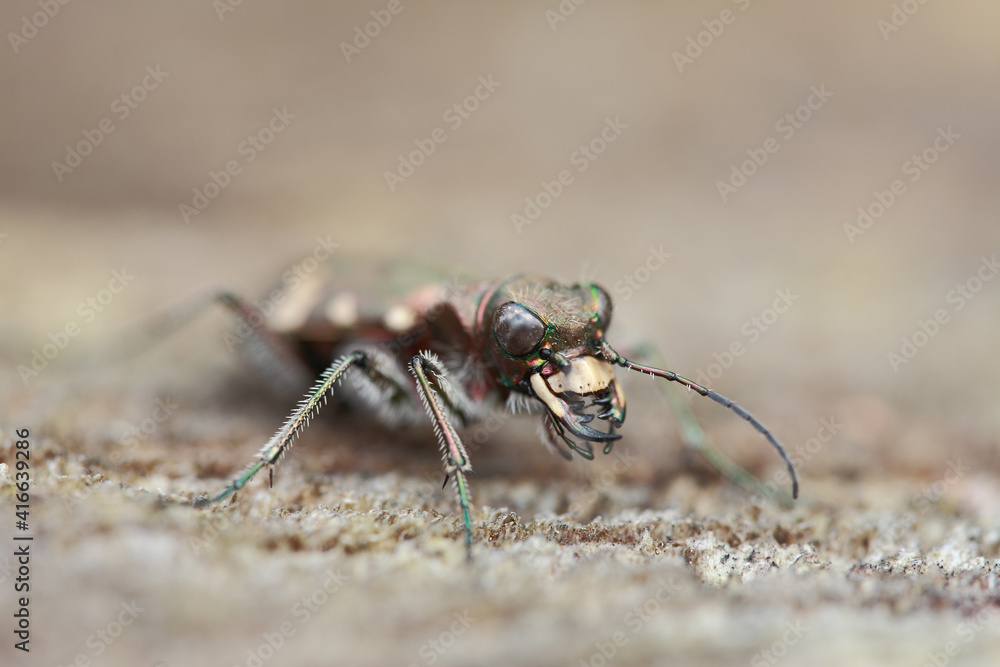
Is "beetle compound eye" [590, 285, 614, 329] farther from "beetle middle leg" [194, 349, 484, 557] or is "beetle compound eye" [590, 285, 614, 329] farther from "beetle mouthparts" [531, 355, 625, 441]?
"beetle middle leg" [194, 349, 484, 557]

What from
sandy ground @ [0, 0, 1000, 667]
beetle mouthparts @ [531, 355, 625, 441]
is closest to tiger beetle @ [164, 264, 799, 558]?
beetle mouthparts @ [531, 355, 625, 441]

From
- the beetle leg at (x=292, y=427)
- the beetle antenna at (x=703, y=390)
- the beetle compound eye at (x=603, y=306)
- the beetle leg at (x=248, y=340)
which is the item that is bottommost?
the beetle leg at (x=292, y=427)

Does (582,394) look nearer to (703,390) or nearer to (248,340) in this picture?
(703,390)

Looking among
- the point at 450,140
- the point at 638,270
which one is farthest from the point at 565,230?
the point at 450,140

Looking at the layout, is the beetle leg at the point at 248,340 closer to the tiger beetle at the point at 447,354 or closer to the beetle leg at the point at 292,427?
the tiger beetle at the point at 447,354

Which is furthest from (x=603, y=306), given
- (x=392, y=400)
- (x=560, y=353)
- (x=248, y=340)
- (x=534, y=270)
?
(x=534, y=270)

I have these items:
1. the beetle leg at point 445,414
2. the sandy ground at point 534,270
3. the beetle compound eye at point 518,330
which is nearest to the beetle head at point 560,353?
the beetle compound eye at point 518,330
